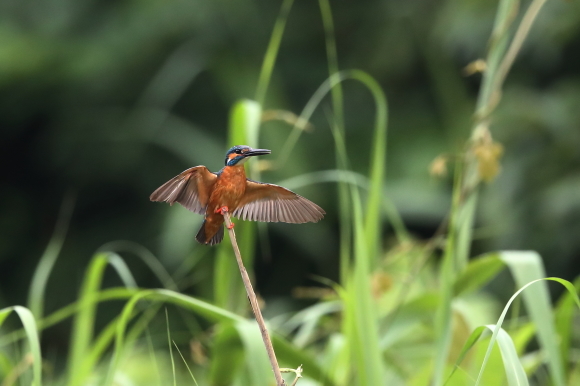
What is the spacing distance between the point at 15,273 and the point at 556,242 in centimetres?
259

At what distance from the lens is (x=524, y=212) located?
97.1 inches

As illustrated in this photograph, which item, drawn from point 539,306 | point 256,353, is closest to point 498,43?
point 539,306

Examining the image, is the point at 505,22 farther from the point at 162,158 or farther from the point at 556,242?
the point at 162,158

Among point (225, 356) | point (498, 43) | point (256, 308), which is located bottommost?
point (225, 356)

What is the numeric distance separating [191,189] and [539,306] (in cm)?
46

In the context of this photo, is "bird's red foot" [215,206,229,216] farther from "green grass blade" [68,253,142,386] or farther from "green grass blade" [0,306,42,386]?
"green grass blade" [68,253,142,386]

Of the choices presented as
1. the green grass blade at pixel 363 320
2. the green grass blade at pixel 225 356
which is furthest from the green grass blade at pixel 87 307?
the green grass blade at pixel 363 320

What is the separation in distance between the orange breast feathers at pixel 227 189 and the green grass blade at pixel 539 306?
0.42 meters

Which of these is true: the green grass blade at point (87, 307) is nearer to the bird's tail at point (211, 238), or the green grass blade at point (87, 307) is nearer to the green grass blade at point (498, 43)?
the bird's tail at point (211, 238)

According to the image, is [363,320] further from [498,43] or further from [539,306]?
[498,43]

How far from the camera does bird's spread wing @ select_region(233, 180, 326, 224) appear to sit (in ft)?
1.40

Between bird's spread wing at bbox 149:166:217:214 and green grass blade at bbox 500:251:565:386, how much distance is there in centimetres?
43

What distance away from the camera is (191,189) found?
43 centimetres

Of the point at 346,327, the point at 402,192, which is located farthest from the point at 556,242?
the point at 346,327
